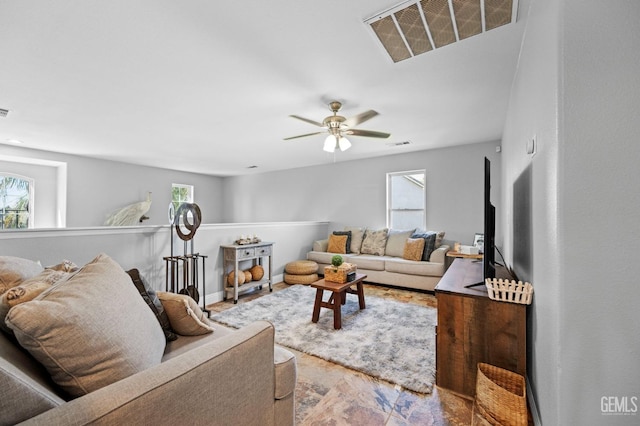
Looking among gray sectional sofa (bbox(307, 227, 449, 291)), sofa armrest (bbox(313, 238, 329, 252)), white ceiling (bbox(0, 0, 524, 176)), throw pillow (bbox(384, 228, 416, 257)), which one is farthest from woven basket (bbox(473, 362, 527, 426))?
sofa armrest (bbox(313, 238, 329, 252))

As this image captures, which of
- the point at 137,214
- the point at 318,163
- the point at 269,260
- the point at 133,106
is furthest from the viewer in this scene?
the point at 318,163

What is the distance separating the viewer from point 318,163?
6.34 meters

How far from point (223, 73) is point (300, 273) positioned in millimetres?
3374

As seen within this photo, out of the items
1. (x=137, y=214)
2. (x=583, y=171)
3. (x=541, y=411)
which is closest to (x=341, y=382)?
(x=541, y=411)

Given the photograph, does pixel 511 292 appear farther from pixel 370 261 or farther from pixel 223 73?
pixel 370 261

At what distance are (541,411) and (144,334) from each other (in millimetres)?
1844

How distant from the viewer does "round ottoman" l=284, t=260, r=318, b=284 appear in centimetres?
468

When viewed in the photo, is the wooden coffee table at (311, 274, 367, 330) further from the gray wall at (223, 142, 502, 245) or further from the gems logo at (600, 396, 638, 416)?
the gray wall at (223, 142, 502, 245)

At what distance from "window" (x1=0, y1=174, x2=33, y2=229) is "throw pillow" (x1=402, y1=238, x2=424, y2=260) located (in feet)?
22.1

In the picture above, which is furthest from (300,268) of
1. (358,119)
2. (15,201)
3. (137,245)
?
(15,201)

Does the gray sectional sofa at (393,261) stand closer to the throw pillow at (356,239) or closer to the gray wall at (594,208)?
the throw pillow at (356,239)

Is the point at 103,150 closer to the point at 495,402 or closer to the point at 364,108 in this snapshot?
the point at 364,108

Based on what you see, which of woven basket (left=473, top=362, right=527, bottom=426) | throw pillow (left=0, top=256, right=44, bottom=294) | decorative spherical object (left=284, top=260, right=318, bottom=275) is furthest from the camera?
decorative spherical object (left=284, top=260, right=318, bottom=275)

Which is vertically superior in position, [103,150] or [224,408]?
[103,150]
